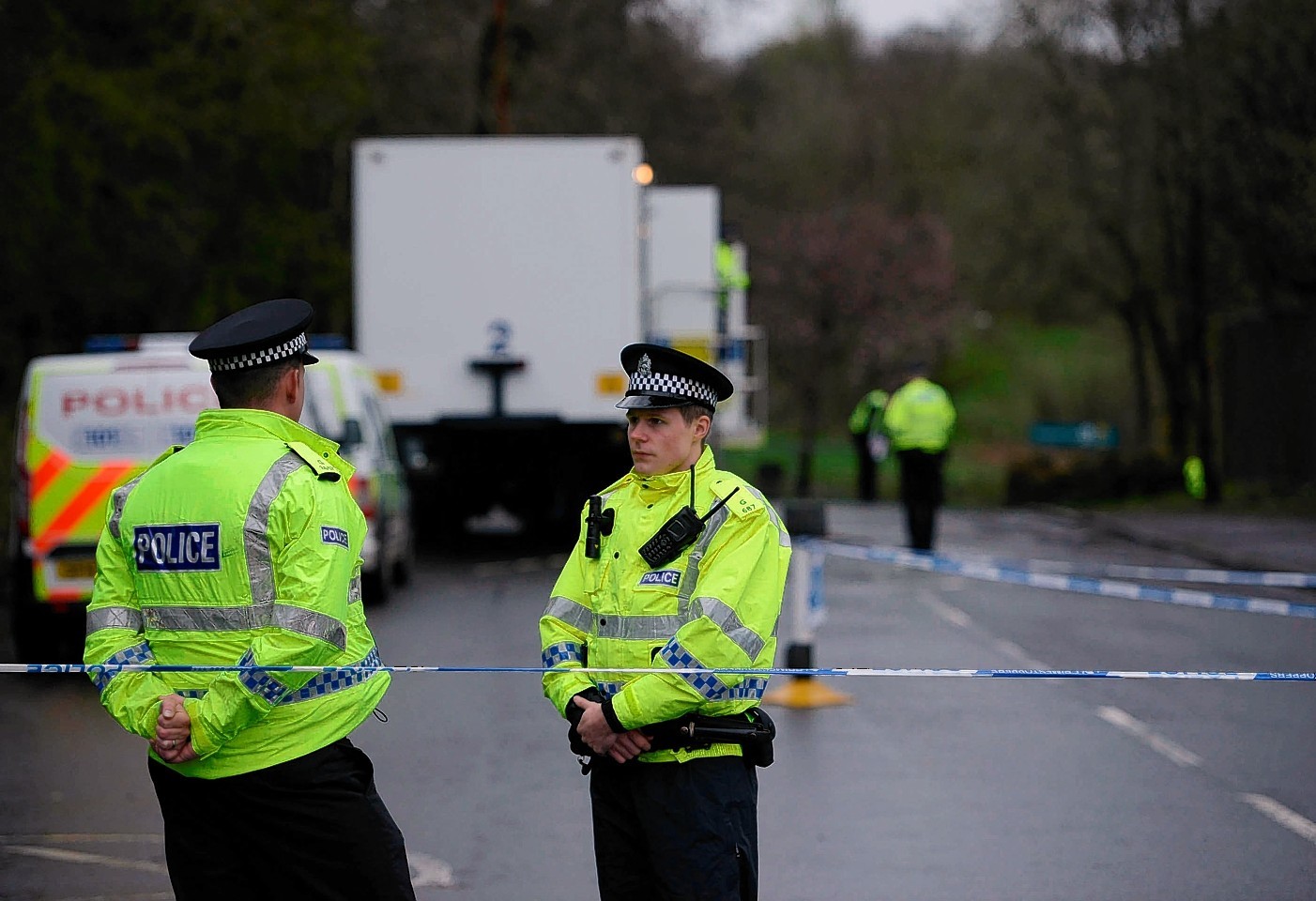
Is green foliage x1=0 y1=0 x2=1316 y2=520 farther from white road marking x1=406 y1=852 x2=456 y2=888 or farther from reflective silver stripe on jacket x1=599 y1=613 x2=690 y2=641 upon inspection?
reflective silver stripe on jacket x1=599 y1=613 x2=690 y2=641

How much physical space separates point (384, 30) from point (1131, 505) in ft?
48.6

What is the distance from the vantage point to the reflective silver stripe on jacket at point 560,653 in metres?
4.54

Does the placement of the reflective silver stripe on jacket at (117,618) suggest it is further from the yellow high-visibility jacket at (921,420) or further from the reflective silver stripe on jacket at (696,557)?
the yellow high-visibility jacket at (921,420)

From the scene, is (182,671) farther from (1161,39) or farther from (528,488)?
(1161,39)

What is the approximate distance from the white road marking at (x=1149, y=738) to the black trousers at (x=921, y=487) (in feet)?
25.6

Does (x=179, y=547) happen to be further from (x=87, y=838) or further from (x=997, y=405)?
(x=997, y=405)

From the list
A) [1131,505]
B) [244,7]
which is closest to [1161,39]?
[1131,505]

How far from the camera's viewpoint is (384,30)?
105 ft

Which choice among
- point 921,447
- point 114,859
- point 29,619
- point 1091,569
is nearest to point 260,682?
point 114,859

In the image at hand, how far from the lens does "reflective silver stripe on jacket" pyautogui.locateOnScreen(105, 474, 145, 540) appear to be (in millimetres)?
4172

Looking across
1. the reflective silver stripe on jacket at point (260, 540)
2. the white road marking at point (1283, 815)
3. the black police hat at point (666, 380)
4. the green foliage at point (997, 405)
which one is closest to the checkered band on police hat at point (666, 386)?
the black police hat at point (666, 380)

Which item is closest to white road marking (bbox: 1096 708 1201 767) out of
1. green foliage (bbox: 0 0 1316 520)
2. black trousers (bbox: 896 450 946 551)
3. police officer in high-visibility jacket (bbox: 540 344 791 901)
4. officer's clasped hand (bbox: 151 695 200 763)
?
police officer in high-visibility jacket (bbox: 540 344 791 901)

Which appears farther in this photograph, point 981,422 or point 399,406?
point 981,422

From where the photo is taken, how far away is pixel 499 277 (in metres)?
18.7
